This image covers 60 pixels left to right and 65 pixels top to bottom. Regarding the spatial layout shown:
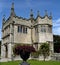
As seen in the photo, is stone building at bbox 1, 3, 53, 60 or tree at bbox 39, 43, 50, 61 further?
stone building at bbox 1, 3, 53, 60

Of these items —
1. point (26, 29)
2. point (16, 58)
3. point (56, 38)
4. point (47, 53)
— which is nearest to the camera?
point (47, 53)

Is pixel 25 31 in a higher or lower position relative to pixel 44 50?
higher

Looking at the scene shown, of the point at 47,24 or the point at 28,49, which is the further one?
the point at 47,24

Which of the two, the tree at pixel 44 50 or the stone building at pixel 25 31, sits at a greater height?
the stone building at pixel 25 31

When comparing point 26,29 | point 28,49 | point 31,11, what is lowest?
point 28,49

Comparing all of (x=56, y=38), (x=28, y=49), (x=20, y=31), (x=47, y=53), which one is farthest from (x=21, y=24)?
(x=28, y=49)

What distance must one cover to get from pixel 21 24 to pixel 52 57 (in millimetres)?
11078

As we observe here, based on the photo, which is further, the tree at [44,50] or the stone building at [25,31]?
the stone building at [25,31]

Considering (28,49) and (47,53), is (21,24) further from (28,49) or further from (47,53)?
(28,49)

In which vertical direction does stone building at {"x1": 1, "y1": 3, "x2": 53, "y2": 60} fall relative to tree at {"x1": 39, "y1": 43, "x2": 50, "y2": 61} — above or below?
above

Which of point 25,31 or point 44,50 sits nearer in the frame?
point 44,50

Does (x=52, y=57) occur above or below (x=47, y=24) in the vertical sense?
below

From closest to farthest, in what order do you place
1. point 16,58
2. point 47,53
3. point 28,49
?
point 28,49, point 47,53, point 16,58

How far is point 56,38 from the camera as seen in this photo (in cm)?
7369
